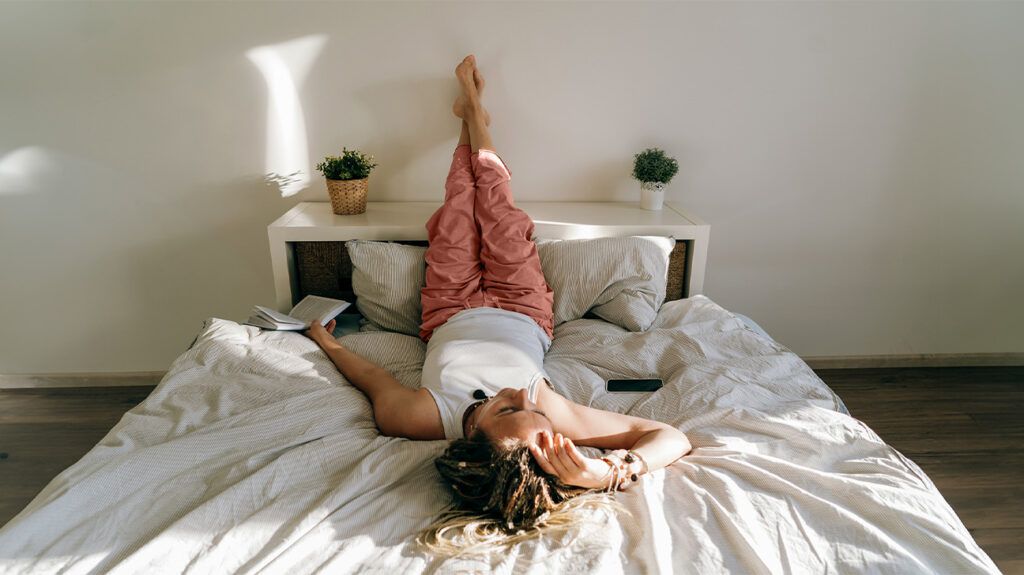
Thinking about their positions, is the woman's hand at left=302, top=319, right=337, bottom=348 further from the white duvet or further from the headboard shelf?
the headboard shelf

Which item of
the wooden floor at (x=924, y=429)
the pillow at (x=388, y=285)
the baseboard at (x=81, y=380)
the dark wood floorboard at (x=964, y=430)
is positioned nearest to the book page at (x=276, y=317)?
the pillow at (x=388, y=285)

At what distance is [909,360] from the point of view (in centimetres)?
287

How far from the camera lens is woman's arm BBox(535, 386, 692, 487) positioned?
4.33 ft

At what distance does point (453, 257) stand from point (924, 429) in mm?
1870

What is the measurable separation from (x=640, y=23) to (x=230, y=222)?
5.80 feet

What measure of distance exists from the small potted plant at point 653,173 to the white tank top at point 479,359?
2.70ft

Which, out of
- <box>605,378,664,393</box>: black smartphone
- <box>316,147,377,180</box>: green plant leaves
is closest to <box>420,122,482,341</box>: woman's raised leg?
<box>316,147,377,180</box>: green plant leaves

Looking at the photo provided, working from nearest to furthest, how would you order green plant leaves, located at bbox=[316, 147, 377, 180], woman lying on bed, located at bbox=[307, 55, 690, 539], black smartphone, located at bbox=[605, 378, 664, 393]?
woman lying on bed, located at bbox=[307, 55, 690, 539], black smartphone, located at bbox=[605, 378, 664, 393], green plant leaves, located at bbox=[316, 147, 377, 180]

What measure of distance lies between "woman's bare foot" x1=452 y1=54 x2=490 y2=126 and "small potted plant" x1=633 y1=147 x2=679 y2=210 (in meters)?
0.62

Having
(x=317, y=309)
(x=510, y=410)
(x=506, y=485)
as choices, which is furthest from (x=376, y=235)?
(x=506, y=485)

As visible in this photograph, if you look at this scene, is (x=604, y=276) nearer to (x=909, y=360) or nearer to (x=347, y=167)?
(x=347, y=167)

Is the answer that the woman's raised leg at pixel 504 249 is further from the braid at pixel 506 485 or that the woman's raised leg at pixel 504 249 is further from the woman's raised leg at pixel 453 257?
the braid at pixel 506 485

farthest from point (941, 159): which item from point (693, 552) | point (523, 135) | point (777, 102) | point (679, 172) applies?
point (693, 552)

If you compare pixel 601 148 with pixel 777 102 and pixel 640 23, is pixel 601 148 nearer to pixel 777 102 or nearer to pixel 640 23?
pixel 640 23
